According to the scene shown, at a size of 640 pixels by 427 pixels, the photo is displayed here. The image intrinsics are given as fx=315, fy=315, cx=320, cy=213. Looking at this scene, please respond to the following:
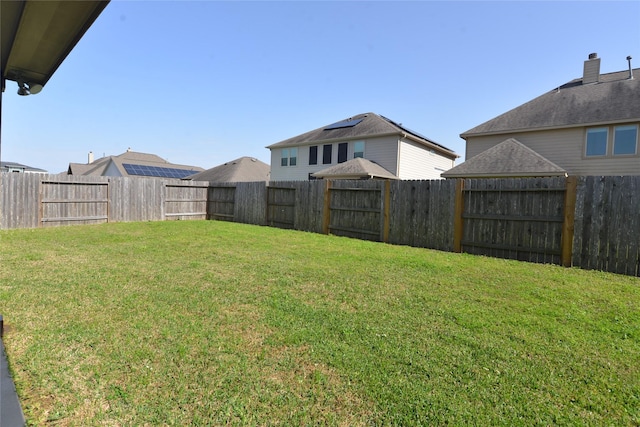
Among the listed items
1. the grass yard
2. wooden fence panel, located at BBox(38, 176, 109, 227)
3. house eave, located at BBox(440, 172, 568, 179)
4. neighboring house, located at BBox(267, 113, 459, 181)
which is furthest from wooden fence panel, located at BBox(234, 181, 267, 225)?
house eave, located at BBox(440, 172, 568, 179)

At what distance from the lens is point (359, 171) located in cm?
1553

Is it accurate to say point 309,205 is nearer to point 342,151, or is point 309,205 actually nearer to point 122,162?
point 342,151

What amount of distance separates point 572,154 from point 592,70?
491cm

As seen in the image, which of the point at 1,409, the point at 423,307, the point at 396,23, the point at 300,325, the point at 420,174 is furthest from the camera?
the point at 420,174

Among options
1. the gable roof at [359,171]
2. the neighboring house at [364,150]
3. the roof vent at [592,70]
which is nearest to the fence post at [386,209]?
the gable roof at [359,171]

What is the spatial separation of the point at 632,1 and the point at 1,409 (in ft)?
47.2

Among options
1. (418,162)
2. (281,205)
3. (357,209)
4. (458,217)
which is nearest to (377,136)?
(418,162)

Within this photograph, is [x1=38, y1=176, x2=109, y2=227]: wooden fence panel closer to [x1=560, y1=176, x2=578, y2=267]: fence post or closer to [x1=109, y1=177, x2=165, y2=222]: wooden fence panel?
[x1=109, y1=177, x2=165, y2=222]: wooden fence panel

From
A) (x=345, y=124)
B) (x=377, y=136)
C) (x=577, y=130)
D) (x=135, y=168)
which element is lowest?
(x=135, y=168)

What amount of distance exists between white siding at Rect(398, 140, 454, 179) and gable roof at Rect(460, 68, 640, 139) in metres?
2.97

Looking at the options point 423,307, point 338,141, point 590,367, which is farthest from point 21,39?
point 338,141

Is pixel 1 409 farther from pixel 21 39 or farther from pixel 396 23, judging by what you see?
pixel 396 23

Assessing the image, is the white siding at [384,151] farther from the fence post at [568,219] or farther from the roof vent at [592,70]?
the fence post at [568,219]

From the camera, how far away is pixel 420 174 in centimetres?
1884
